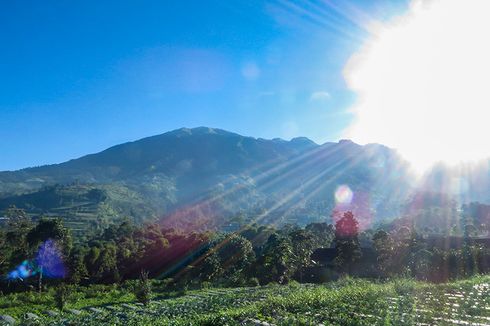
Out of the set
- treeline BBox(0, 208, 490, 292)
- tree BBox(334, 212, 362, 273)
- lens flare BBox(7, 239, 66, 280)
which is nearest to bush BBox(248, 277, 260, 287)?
treeline BBox(0, 208, 490, 292)

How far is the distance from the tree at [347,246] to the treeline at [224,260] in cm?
13

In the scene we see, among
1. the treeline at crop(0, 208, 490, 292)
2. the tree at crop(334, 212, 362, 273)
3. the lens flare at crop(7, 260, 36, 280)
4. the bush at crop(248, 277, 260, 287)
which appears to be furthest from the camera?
the tree at crop(334, 212, 362, 273)

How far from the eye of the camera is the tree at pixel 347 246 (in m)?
48.4

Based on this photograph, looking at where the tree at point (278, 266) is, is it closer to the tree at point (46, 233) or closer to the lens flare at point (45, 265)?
the lens flare at point (45, 265)

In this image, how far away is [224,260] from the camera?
4488 centimetres

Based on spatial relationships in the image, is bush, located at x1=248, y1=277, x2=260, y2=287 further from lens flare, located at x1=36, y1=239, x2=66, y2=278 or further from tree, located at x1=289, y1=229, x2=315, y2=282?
lens flare, located at x1=36, y1=239, x2=66, y2=278

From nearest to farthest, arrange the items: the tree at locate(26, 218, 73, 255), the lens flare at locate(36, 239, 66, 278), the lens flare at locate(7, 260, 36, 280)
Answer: the lens flare at locate(7, 260, 36, 280), the lens flare at locate(36, 239, 66, 278), the tree at locate(26, 218, 73, 255)

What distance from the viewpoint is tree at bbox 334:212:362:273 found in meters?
48.4

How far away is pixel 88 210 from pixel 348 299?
171 metres

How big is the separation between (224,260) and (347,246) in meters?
16.9

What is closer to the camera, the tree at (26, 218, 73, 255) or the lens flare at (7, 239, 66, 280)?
the lens flare at (7, 239, 66, 280)

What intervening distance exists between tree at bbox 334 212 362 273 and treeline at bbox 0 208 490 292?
13cm

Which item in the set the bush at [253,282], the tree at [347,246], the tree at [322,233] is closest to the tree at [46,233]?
the bush at [253,282]

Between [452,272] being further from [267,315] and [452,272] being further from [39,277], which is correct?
[39,277]
